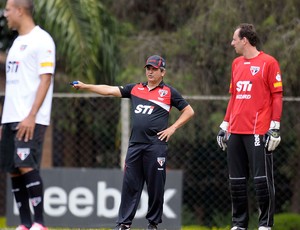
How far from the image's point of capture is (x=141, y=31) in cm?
1510

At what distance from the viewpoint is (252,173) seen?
8555mm

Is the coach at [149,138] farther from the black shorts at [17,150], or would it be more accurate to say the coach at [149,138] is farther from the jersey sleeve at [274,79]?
the black shorts at [17,150]

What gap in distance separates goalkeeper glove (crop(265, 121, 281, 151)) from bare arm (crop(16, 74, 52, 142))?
248 centimetres

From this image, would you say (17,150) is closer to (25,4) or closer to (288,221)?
(25,4)

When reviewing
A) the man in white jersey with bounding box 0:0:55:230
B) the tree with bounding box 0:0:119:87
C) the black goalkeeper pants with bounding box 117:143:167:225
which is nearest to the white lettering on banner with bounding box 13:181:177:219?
the tree with bounding box 0:0:119:87

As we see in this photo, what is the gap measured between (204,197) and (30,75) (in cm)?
602

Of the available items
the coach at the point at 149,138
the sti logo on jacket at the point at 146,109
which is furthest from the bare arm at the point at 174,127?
the sti logo on jacket at the point at 146,109

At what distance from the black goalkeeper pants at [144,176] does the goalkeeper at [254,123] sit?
749mm

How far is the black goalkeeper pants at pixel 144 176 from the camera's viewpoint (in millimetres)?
8547

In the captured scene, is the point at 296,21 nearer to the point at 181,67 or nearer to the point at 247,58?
the point at 181,67

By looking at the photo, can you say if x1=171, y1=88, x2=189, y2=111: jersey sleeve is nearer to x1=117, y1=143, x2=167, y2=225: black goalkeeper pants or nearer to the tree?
x1=117, y1=143, x2=167, y2=225: black goalkeeper pants

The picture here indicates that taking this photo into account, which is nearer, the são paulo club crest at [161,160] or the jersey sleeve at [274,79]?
the jersey sleeve at [274,79]

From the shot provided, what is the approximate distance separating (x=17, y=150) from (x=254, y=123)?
2.61 meters

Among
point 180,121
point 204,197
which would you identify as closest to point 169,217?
point 204,197
